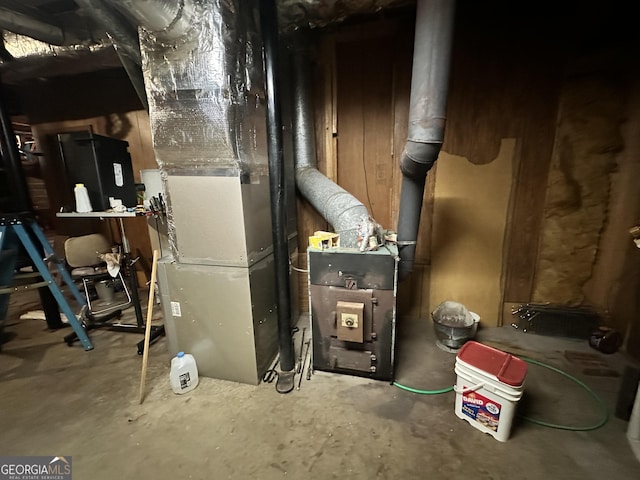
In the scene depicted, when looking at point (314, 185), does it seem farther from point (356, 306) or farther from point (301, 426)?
point (301, 426)

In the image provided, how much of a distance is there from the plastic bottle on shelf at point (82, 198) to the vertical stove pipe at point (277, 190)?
1543 millimetres

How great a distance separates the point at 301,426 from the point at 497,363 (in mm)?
1043

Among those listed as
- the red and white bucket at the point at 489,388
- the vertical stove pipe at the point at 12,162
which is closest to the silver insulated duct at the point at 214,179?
the red and white bucket at the point at 489,388

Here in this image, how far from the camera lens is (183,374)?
1.67 metres

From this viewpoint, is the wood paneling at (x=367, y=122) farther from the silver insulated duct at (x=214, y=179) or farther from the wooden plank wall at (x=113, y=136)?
the wooden plank wall at (x=113, y=136)

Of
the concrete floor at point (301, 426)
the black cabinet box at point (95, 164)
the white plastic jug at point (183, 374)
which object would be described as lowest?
the concrete floor at point (301, 426)

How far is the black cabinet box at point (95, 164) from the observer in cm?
206

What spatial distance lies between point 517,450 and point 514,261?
140 centimetres

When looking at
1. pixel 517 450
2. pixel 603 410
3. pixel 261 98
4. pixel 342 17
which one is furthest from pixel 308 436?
pixel 342 17

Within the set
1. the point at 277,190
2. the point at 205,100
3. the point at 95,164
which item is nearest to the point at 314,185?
the point at 277,190

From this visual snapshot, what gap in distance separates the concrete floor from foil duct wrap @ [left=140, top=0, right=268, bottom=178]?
134 cm

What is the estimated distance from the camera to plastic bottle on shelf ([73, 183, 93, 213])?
2033 millimetres

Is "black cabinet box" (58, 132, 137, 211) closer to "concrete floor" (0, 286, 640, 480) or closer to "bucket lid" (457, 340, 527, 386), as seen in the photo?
"concrete floor" (0, 286, 640, 480)

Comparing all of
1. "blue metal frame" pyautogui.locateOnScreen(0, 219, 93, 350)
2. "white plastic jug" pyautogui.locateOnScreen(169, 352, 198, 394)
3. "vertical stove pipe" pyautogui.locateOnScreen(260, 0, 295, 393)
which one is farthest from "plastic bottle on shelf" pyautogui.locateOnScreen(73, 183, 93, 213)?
"vertical stove pipe" pyautogui.locateOnScreen(260, 0, 295, 393)
